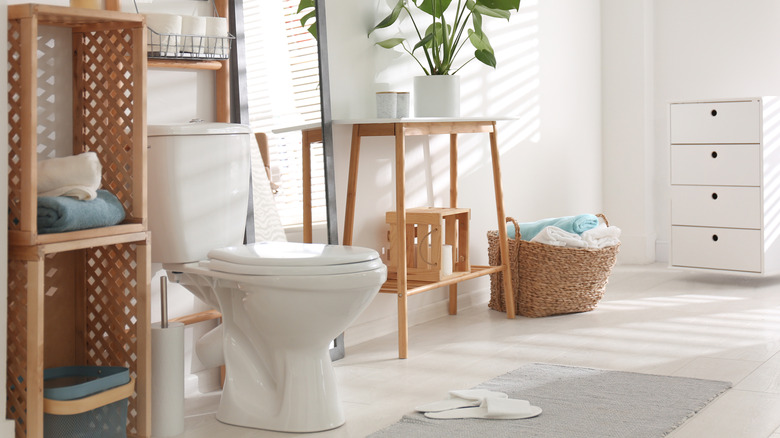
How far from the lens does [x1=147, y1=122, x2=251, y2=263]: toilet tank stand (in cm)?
227

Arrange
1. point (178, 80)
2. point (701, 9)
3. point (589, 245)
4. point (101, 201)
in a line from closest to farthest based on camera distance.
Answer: point (101, 201) < point (178, 80) < point (589, 245) < point (701, 9)

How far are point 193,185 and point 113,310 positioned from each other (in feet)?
1.18

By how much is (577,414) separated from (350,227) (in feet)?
3.62

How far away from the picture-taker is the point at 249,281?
218 cm

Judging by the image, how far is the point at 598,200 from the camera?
5160 mm

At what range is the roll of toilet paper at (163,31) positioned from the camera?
7.55 ft

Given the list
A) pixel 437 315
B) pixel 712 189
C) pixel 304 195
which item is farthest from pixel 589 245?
pixel 304 195

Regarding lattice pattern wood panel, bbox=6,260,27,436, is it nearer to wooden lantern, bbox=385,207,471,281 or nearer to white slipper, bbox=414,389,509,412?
white slipper, bbox=414,389,509,412

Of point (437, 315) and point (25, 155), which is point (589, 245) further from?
point (25, 155)

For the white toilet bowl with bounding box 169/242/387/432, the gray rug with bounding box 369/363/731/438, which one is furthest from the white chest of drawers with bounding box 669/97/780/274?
the white toilet bowl with bounding box 169/242/387/432

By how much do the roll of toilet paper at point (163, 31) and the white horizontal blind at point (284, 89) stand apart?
1.23 ft

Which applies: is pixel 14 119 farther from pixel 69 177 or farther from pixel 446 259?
pixel 446 259

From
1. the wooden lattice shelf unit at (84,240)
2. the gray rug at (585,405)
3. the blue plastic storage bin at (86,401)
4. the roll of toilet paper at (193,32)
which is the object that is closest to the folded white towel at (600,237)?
the gray rug at (585,405)

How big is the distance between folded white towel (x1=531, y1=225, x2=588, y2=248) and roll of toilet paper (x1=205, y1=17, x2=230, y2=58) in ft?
5.50
